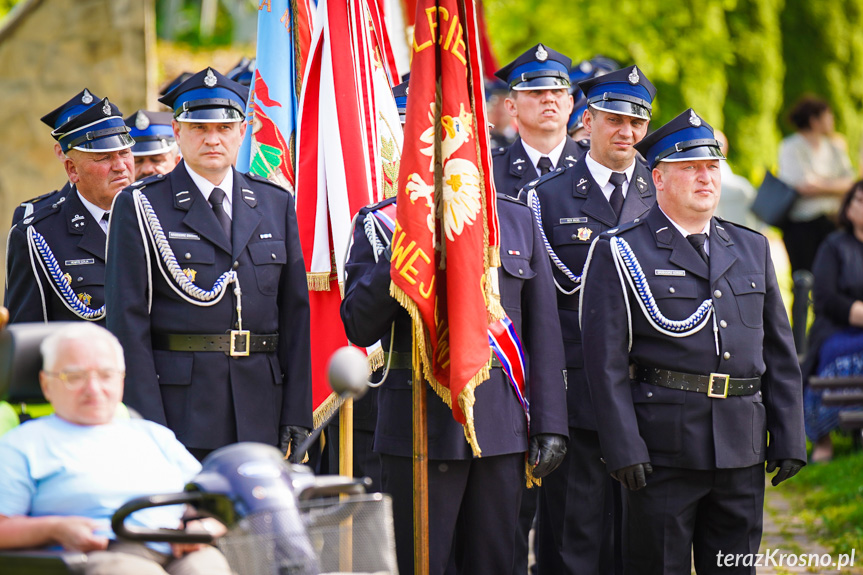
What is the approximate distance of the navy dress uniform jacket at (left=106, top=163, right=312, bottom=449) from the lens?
208 inches

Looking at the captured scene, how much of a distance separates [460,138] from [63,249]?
2441 millimetres

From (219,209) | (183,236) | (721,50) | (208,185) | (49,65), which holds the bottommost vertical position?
(183,236)

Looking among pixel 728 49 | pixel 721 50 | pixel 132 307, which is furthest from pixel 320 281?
pixel 728 49

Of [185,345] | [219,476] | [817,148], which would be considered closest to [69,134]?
[185,345]

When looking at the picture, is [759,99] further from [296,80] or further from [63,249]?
[63,249]

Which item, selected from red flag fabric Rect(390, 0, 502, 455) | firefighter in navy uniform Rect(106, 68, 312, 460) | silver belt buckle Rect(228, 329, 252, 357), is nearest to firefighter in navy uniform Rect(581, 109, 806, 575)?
red flag fabric Rect(390, 0, 502, 455)

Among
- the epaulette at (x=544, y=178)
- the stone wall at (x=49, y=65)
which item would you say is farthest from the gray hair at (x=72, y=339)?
the stone wall at (x=49, y=65)

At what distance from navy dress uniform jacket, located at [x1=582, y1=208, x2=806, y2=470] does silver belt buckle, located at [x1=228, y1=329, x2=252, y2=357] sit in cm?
148

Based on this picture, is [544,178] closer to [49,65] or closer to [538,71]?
[538,71]

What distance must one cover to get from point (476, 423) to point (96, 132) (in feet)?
9.18

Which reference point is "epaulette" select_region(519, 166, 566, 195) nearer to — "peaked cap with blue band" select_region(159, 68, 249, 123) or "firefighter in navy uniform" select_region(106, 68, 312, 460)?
"firefighter in navy uniform" select_region(106, 68, 312, 460)

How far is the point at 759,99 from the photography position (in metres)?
19.1

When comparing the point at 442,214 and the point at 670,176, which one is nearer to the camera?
the point at 442,214

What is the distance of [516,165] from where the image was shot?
744 centimetres
